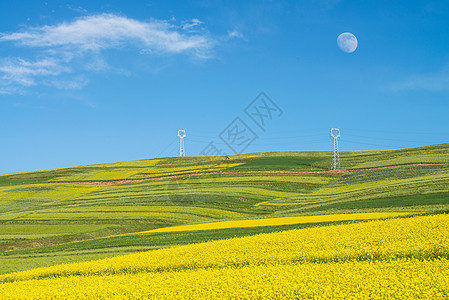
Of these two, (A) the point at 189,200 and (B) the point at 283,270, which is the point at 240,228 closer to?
(B) the point at 283,270

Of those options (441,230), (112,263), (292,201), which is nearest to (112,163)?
(292,201)

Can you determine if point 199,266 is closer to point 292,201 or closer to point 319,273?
point 319,273

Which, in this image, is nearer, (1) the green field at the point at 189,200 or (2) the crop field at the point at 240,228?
(2) the crop field at the point at 240,228

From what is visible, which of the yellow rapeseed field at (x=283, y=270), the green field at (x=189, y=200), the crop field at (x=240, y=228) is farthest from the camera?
the green field at (x=189, y=200)

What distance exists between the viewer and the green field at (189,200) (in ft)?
120

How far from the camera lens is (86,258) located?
1172 inches

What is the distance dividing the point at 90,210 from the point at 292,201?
29.6 metres

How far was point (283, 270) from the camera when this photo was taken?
17953 mm

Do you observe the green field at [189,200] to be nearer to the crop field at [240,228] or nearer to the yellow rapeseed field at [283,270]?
the crop field at [240,228]

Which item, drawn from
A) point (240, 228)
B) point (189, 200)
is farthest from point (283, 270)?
point (189, 200)

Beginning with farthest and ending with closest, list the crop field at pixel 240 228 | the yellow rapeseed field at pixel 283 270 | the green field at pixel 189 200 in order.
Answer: the green field at pixel 189 200
the crop field at pixel 240 228
the yellow rapeseed field at pixel 283 270

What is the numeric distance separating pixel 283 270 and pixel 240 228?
2041cm

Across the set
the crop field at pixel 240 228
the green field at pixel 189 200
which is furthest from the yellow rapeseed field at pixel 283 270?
the green field at pixel 189 200

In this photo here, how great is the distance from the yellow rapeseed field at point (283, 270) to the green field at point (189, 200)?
715 cm
